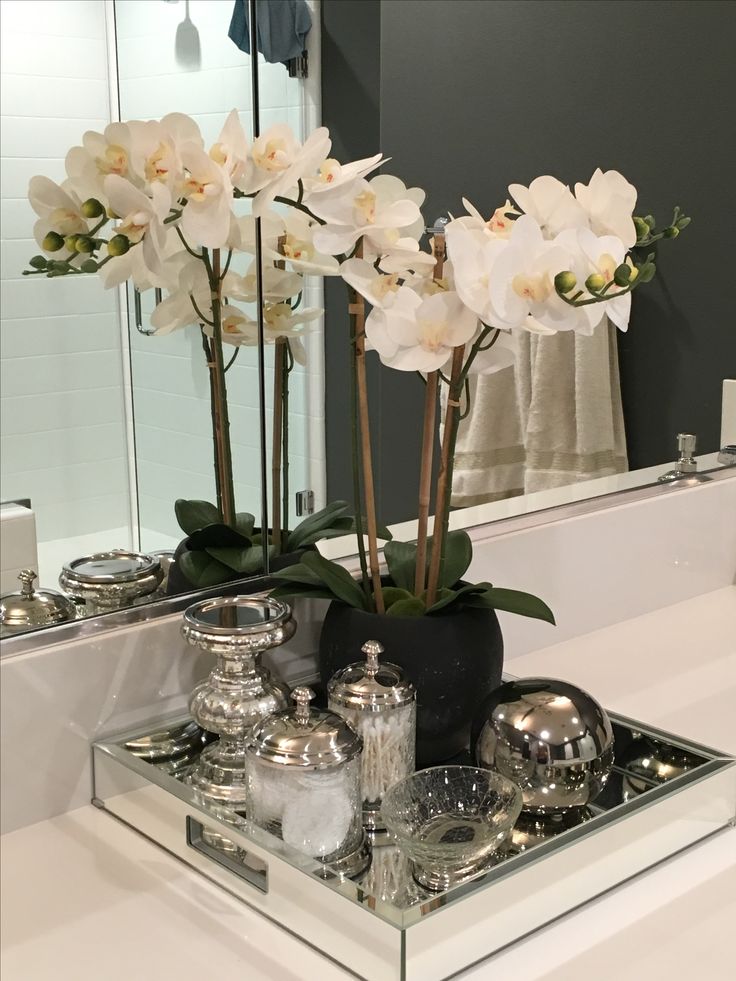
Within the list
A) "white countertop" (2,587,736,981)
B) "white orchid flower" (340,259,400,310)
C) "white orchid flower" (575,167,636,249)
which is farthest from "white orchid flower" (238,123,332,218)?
"white countertop" (2,587,736,981)

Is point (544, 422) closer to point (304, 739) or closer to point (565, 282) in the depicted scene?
point (565, 282)

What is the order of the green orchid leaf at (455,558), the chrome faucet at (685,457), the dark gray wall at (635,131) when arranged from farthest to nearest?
1. the chrome faucet at (685,457)
2. the dark gray wall at (635,131)
3. the green orchid leaf at (455,558)

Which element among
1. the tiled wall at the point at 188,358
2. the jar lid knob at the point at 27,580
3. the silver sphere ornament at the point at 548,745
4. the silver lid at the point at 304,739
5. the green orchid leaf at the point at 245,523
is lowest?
the silver sphere ornament at the point at 548,745

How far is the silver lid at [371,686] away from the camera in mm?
998

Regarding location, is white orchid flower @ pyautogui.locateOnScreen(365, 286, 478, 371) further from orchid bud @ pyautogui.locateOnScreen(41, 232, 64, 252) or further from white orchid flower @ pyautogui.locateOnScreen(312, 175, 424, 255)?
orchid bud @ pyautogui.locateOnScreen(41, 232, 64, 252)

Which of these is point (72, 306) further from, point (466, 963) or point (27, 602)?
point (466, 963)

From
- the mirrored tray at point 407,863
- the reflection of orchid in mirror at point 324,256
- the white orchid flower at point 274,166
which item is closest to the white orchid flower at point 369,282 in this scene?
the reflection of orchid in mirror at point 324,256

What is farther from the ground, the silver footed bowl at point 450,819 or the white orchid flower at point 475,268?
the white orchid flower at point 475,268

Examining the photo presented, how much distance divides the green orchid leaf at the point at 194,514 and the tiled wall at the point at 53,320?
0.11 meters

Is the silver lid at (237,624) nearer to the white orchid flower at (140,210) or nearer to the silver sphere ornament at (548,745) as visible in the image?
the silver sphere ornament at (548,745)

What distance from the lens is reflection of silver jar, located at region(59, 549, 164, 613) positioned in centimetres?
107

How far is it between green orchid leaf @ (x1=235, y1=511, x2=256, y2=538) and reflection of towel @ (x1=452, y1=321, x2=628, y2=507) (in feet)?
1.11

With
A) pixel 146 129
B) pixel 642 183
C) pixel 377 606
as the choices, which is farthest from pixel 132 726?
pixel 642 183

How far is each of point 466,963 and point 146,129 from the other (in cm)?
73
